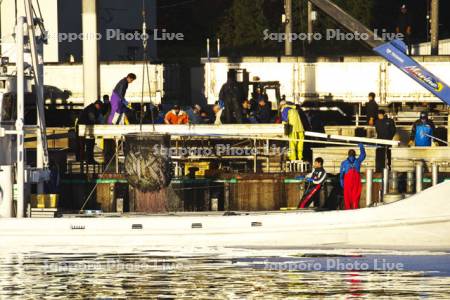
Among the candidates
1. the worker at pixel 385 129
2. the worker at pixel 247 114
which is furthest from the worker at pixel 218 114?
the worker at pixel 385 129

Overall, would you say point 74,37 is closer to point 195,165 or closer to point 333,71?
point 333,71

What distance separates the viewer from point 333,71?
4762 cm

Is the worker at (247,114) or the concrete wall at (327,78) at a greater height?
the concrete wall at (327,78)

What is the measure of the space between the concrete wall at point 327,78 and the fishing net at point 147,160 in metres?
17.3

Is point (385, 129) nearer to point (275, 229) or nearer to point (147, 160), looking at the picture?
point (275, 229)

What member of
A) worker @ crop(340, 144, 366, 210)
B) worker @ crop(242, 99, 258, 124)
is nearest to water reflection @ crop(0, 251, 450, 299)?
worker @ crop(340, 144, 366, 210)

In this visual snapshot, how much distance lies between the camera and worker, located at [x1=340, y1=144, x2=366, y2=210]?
30516mm

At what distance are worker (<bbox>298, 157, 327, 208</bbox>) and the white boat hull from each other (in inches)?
34.2

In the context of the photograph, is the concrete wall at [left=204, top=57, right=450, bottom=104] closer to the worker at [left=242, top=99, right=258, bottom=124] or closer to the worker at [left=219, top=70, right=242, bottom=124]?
the worker at [left=242, top=99, right=258, bottom=124]

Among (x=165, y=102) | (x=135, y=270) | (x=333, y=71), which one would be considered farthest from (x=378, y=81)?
(x=135, y=270)

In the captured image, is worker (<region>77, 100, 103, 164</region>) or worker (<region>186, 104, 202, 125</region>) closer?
worker (<region>77, 100, 103, 164</region>)

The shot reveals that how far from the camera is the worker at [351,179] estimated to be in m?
30.5

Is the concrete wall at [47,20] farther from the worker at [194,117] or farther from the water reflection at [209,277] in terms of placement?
the water reflection at [209,277]

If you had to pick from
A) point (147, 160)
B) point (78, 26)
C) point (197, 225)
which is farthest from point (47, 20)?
point (197, 225)
